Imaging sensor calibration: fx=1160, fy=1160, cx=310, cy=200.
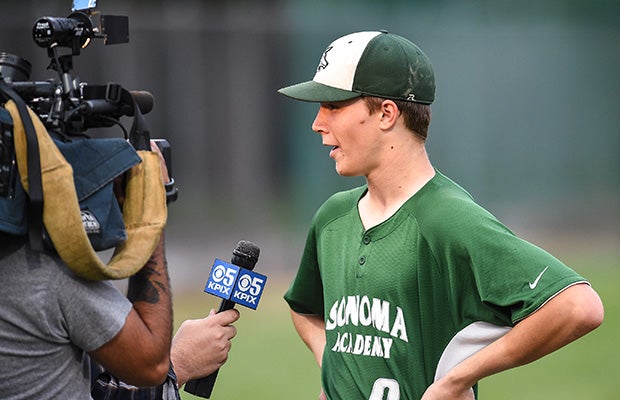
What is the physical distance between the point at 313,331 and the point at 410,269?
72 cm

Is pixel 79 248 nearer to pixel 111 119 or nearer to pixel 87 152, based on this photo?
pixel 87 152

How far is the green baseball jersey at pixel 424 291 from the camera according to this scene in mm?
3328

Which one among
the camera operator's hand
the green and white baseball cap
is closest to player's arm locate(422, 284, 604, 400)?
the camera operator's hand

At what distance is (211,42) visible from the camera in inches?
464

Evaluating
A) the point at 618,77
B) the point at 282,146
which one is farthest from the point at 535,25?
the point at 282,146

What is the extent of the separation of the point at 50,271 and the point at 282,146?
30.1 feet

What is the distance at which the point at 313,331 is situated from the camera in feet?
13.5

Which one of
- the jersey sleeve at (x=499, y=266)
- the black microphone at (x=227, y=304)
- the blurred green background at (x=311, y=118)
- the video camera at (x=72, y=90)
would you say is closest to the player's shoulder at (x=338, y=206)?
the black microphone at (x=227, y=304)

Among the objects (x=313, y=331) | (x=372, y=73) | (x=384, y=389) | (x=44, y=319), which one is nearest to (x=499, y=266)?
(x=384, y=389)

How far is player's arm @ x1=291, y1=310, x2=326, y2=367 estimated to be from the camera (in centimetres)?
405

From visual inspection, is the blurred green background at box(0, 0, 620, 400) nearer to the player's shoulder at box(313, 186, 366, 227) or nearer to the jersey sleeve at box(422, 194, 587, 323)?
the player's shoulder at box(313, 186, 366, 227)

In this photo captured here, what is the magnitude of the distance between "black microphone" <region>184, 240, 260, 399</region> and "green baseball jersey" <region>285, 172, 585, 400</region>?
10.9 inches

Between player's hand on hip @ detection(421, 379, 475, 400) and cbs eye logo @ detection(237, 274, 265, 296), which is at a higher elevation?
cbs eye logo @ detection(237, 274, 265, 296)

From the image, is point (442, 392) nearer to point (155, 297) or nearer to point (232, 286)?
point (232, 286)
